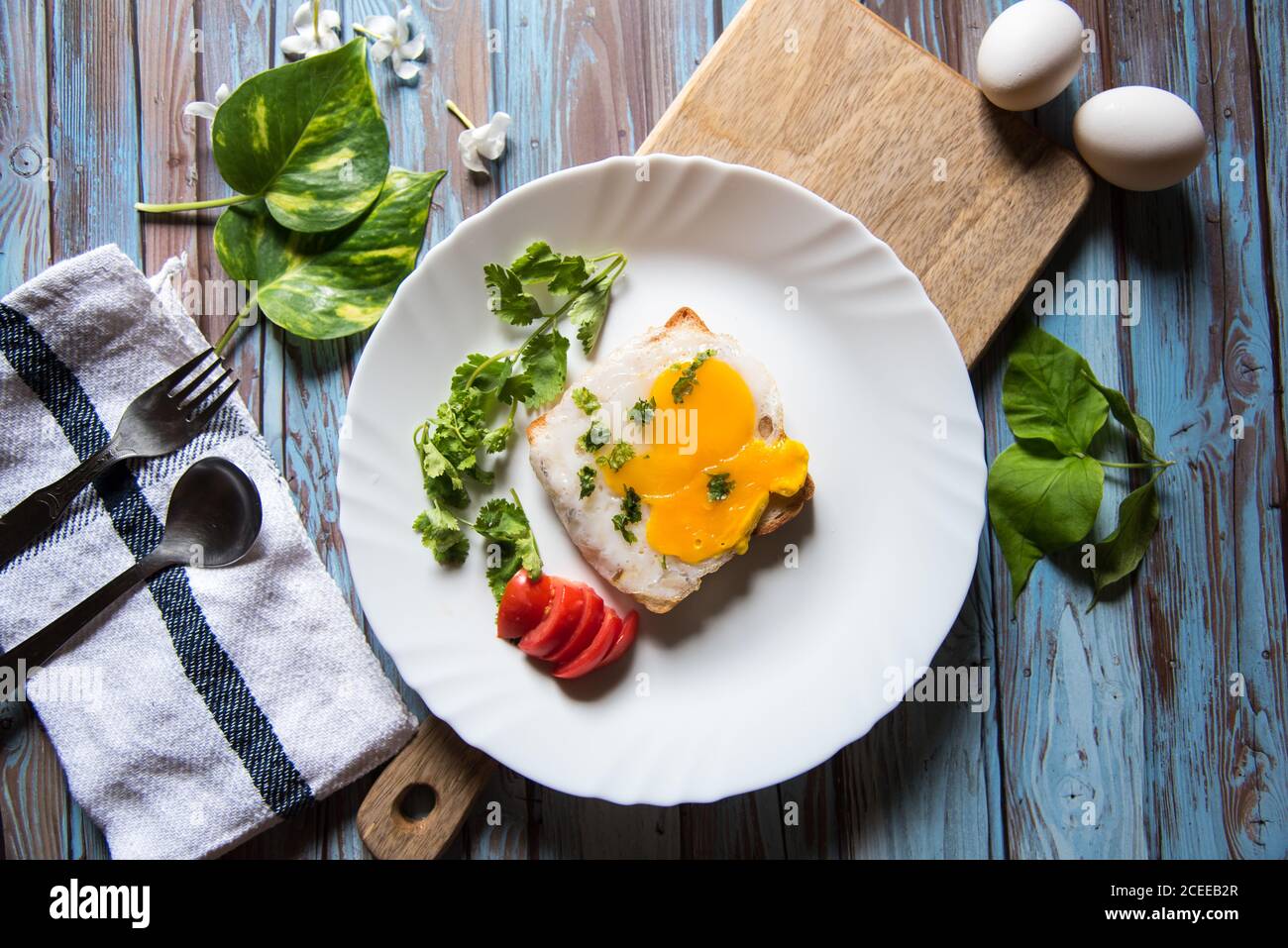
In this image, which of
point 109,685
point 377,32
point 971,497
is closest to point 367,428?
point 109,685

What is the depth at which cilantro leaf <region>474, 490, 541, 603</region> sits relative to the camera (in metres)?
2.64

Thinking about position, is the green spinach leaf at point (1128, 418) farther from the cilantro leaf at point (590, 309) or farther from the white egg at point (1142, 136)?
the cilantro leaf at point (590, 309)

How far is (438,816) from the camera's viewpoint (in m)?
2.65

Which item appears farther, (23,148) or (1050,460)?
(23,148)

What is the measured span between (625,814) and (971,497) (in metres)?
1.45

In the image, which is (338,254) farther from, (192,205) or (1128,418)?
(1128,418)

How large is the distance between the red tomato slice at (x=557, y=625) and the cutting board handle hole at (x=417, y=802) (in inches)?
22.8

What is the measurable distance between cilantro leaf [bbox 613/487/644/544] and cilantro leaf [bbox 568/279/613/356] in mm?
510

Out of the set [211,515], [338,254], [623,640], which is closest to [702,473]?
[623,640]

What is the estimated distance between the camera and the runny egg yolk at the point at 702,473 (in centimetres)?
257

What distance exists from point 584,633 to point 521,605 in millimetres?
198

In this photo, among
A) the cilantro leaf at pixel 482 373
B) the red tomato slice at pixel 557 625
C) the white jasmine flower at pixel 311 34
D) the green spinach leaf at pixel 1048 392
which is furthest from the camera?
the white jasmine flower at pixel 311 34

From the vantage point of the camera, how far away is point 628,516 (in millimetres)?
2600

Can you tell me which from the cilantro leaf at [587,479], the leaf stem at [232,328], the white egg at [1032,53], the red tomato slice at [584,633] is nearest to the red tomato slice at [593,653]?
the red tomato slice at [584,633]
